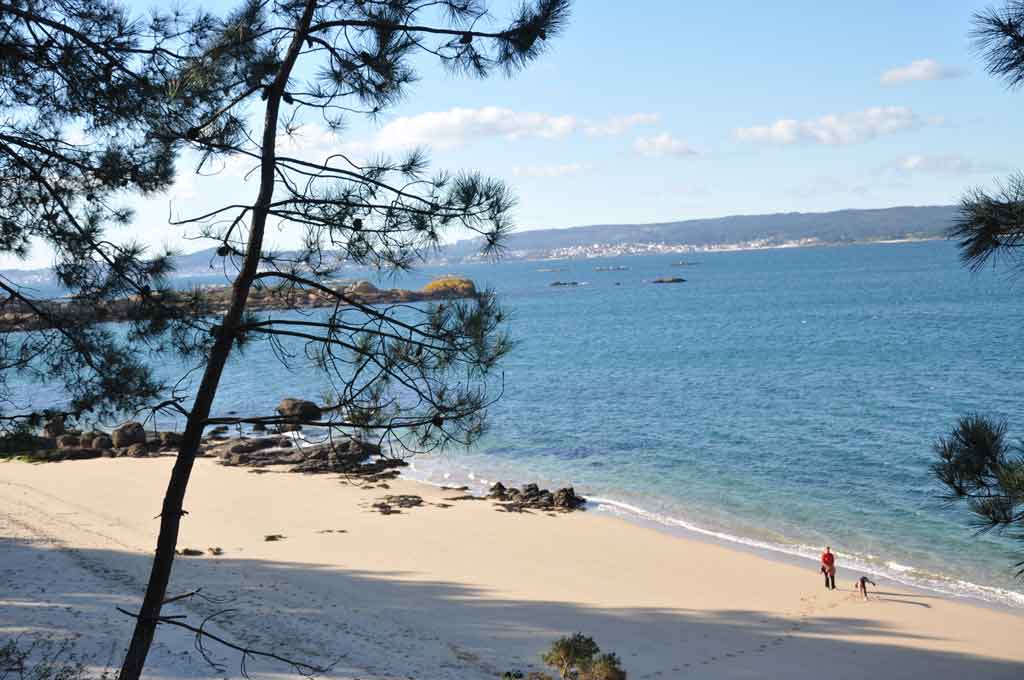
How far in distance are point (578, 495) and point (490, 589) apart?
8.82 m

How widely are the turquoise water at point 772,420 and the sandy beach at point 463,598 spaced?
2.88 m

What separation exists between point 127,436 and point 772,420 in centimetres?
2394

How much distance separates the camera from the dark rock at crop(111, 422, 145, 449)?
32281 millimetres

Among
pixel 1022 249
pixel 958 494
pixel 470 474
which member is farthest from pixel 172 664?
pixel 470 474

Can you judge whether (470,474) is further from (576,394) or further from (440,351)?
(440,351)

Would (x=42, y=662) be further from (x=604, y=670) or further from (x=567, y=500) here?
(x=567, y=500)

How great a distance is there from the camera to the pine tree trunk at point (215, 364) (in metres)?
6.11

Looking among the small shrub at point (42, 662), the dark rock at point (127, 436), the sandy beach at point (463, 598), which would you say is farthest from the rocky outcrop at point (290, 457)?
the small shrub at point (42, 662)

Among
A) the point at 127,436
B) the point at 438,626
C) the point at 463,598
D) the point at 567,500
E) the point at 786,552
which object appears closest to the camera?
the point at 438,626

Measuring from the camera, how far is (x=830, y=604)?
1567 centimetres

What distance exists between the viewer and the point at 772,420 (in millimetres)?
34250

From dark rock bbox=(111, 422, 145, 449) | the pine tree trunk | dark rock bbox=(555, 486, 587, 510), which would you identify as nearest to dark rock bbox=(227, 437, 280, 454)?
dark rock bbox=(111, 422, 145, 449)

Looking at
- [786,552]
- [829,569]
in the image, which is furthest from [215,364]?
[786,552]

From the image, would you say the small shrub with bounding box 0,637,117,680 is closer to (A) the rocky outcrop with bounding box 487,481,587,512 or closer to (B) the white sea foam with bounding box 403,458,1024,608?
(A) the rocky outcrop with bounding box 487,481,587,512
